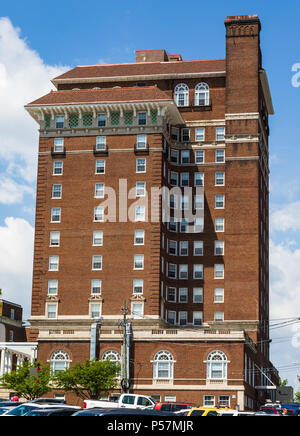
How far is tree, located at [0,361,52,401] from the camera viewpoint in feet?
227

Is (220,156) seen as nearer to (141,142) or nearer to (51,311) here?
(141,142)

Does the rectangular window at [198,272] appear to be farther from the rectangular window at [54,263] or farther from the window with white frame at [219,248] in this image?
the rectangular window at [54,263]

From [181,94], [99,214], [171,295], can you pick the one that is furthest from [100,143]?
[171,295]

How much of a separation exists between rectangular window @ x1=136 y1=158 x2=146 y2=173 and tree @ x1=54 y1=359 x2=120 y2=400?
25286 mm

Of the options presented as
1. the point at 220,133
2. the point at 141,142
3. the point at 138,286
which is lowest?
the point at 138,286

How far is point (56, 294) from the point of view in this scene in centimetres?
8681

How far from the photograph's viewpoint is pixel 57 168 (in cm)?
9056

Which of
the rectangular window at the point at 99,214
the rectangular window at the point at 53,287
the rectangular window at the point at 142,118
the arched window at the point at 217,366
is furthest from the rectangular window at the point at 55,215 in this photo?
the arched window at the point at 217,366

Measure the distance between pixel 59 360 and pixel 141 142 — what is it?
28238 mm

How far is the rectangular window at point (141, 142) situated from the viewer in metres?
88.9

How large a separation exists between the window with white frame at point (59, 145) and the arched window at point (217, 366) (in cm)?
3260

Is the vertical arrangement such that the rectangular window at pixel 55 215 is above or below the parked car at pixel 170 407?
above

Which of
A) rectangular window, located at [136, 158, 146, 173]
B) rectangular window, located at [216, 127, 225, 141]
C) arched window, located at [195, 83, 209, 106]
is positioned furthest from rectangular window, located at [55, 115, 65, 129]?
rectangular window, located at [216, 127, 225, 141]
